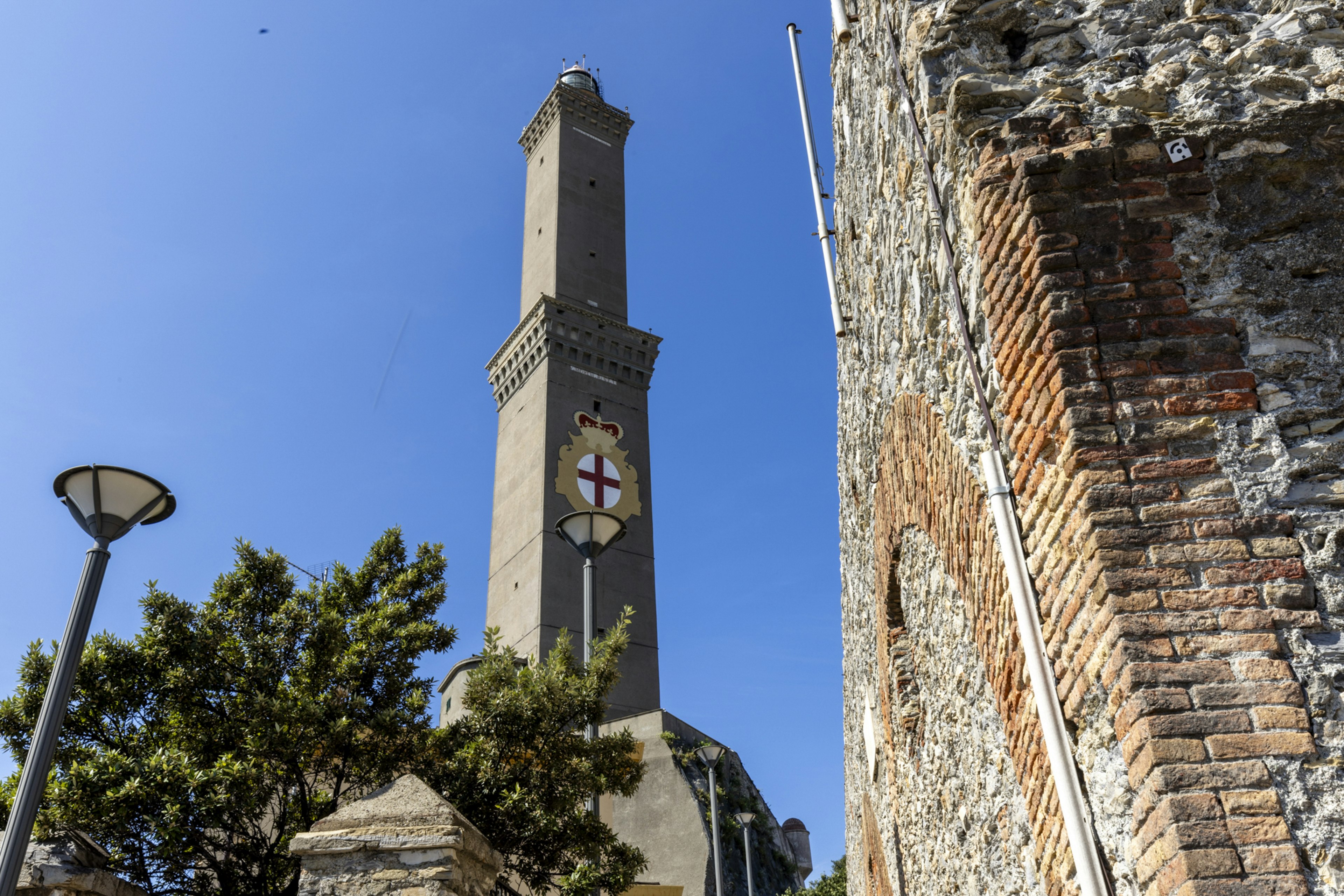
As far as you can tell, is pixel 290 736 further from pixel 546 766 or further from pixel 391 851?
pixel 391 851

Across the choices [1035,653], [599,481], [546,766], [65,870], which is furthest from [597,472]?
[1035,653]

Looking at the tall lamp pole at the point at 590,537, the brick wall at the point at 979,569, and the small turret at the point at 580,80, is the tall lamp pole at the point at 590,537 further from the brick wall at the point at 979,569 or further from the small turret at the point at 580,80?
the small turret at the point at 580,80

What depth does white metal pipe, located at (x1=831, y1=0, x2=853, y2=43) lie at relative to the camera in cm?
556

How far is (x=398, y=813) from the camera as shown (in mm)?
4184

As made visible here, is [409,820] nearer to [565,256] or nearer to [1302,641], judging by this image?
[1302,641]

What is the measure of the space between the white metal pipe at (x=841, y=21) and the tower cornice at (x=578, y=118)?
3561 centimetres

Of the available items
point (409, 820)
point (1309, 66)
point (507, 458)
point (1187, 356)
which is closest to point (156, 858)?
point (409, 820)

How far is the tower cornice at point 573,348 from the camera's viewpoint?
34.6 metres

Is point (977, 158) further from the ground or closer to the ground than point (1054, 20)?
closer to the ground

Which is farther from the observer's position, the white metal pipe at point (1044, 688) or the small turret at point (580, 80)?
the small turret at point (580, 80)

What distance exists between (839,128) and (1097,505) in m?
4.50

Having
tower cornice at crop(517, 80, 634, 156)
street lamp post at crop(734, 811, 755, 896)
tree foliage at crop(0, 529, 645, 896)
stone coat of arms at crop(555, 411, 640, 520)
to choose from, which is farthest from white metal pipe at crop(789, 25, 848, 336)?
tower cornice at crop(517, 80, 634, 156)

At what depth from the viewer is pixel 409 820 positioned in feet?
13.6

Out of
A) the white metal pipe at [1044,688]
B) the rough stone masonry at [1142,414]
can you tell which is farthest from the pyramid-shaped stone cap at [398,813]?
the white metal pipe at [1044,688]
